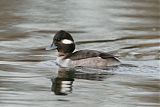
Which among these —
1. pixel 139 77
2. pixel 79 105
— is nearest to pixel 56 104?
pixel 79 105

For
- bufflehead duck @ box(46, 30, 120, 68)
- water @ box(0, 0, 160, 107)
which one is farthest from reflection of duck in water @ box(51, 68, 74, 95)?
bufflehead duck @ box(46, 30, 120, 68)

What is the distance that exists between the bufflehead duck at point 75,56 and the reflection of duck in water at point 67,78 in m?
0.36

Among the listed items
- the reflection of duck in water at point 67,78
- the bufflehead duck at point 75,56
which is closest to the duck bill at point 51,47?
the bufflehead duck at point 75,56

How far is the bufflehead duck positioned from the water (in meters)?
0.21

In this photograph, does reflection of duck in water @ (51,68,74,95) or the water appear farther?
reflection of duck in water @ (51,68,74,95)

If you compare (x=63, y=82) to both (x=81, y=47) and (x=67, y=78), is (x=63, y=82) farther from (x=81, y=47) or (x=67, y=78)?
(x=81, y=47)

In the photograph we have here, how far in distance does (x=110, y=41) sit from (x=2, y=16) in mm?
3258

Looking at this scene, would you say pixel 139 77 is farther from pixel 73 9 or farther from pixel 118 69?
pixel 73 9

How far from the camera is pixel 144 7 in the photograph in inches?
749

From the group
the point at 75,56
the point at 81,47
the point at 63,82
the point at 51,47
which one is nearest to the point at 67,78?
the point at 63,82

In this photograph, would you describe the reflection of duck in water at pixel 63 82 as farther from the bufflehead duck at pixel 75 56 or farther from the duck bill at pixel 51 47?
the duck bill at pixel 51 47

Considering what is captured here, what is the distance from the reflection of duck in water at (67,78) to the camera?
11295 millimetres

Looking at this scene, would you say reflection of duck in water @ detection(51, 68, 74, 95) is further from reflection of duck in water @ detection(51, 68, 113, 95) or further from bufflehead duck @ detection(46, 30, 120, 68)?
bufflehead duck @ detection(46, 30, 120, 68)

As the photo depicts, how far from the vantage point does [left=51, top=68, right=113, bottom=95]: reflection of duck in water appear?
11295 millimetres
